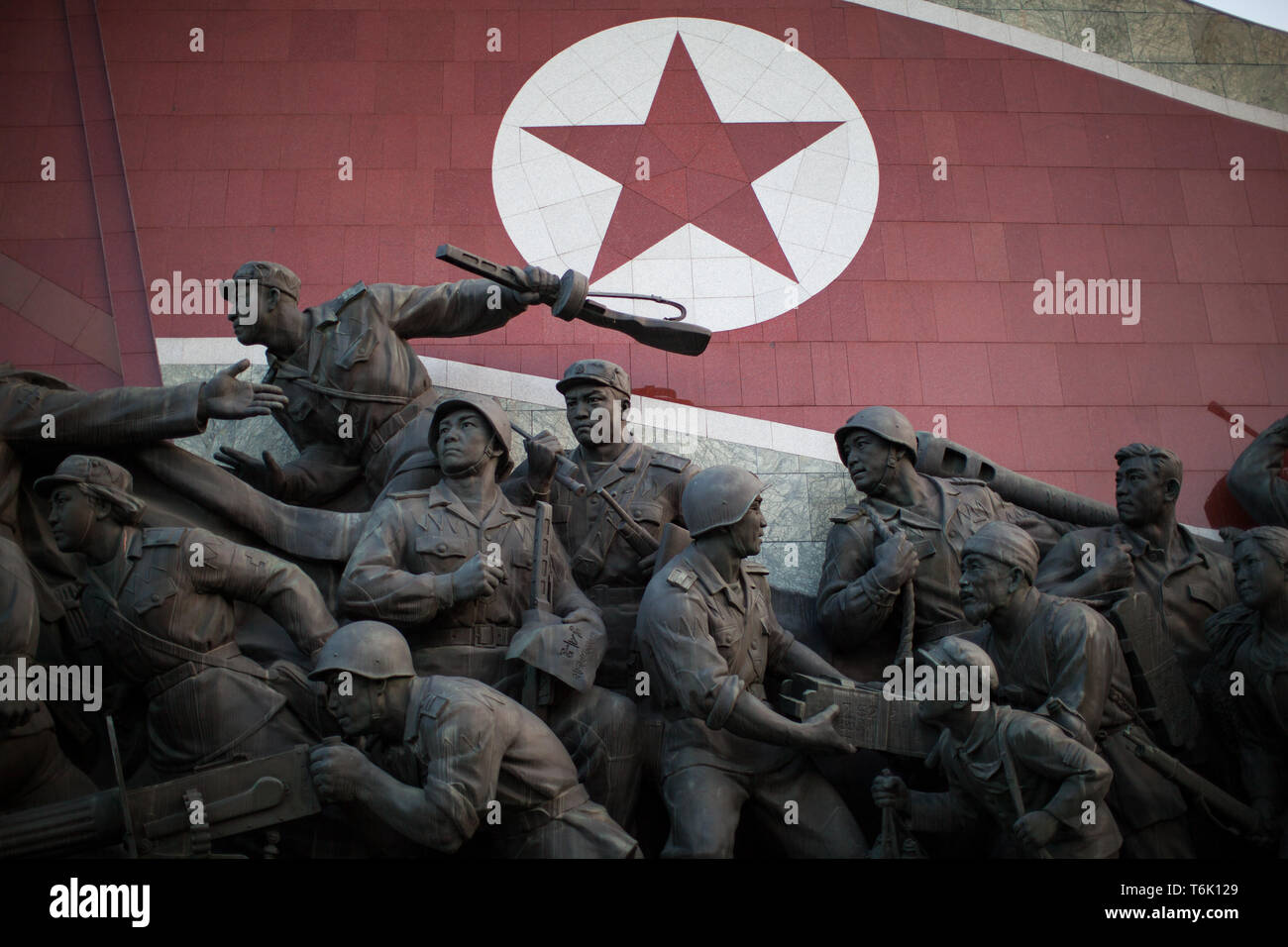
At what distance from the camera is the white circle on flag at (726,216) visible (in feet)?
33.8

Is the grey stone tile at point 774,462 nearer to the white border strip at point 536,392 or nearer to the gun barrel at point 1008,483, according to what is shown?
the white border strip at point 536,392

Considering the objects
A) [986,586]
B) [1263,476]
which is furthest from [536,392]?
[1263,476]

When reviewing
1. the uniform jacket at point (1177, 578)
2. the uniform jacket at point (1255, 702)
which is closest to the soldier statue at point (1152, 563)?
the uniform jacket at point (1177, 578)

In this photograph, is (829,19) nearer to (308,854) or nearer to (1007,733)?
(1007,733)

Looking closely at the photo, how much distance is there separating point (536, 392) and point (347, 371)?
168cm

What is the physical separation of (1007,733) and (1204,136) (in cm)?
611

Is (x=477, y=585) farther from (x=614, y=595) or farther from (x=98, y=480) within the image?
(x=98, y=480)

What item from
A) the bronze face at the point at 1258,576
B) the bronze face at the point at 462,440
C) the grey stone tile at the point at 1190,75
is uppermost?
the grey stone tile at the point at 1190,75

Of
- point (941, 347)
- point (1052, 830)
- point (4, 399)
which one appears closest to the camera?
point (1052, 830)

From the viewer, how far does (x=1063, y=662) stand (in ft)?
23.4

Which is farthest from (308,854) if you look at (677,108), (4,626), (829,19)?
(829,19)

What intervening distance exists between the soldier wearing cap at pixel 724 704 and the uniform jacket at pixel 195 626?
1.69m

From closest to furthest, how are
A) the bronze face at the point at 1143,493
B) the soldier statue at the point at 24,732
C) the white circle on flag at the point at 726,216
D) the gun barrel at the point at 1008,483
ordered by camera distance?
the soldier statue at the point at 24,732 < the bronze face at the point at 1143,493 < the gun barrel at the point at 1008,483 < the white circle on flag at the point at 726,216

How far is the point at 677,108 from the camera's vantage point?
10.8 meters
